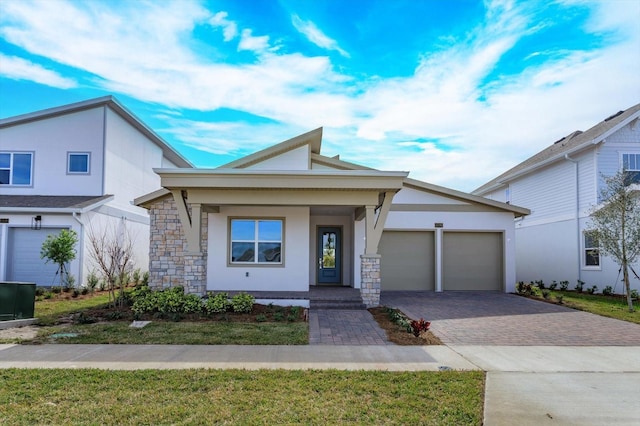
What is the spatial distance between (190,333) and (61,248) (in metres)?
8.48

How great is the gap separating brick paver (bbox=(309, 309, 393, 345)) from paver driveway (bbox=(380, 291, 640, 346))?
1.21 meters

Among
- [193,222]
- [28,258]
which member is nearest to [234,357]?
[193,222]

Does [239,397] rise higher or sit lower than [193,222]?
lower

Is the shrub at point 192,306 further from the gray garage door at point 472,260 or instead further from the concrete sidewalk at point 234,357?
the gray garage door at point 472,260

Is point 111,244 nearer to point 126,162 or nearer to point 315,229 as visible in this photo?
point 126,162

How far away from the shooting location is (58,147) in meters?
17.5

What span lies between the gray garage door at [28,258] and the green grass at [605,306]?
17588 mm

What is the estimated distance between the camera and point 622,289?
1534 cm

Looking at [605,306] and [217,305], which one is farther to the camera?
[605,306]

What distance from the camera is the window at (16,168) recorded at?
17.5 metres

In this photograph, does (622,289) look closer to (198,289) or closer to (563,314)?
(563,314)

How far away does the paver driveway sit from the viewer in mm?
8094

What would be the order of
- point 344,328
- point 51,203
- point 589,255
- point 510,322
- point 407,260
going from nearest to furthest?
1. point 344,328
2. point 510,322
3. point 51,203
4. point 407,260
5. point 589,255

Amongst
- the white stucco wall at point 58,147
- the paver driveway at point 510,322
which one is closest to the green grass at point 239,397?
the paver driveway at point 510,322
